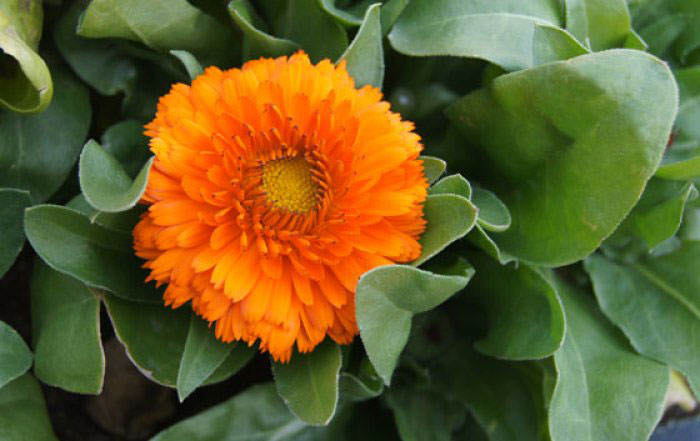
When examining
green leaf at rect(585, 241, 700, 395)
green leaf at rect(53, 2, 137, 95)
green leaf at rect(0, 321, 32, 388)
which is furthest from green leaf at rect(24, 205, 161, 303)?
green leaf at rect(585, 241, 700, 395)

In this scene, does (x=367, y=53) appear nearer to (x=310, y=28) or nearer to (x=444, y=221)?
(x=310, y=28)

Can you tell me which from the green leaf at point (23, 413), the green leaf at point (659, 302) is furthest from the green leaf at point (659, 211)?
the green leaf at point (23, 413)

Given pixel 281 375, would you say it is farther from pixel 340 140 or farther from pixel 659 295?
pixel 659 295

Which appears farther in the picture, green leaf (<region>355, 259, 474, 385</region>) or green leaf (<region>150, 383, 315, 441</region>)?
green leaf (<region>150, 383, 315, 441</region>)

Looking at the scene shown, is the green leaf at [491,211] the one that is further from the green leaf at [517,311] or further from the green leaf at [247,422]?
the green leaf at [247,422]

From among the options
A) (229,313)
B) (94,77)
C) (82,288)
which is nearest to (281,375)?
(229,313)

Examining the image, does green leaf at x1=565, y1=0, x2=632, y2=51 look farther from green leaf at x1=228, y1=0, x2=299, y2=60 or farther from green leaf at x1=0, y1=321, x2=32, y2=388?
green leaf at x1=0, y1=321, x2=32, y2=388
